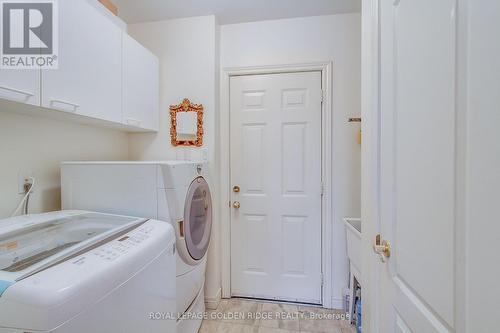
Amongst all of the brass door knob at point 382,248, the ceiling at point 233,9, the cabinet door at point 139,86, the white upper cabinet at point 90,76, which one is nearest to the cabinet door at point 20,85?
the white upper cabinet at point 90,76

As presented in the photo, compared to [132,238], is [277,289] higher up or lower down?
lower down

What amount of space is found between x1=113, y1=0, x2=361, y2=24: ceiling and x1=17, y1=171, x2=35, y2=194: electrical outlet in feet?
4.79

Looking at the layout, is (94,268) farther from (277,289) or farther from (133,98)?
(277,289)

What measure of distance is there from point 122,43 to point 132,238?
1.37 metres

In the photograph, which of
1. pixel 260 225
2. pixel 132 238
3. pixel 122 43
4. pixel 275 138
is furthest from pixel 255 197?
pixel 122 43

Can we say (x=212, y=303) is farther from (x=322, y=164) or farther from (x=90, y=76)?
(x=90, y=76)

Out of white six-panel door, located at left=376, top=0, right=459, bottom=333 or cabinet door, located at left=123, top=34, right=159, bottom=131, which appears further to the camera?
cabinet door, located at left=123, top=34, right=159, bottom=131

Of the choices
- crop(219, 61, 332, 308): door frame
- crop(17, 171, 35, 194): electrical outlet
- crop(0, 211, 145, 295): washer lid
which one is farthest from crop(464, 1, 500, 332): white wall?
crop(17, 171, 35, 194): electrical outlet

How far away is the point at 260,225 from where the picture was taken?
79.6 inches

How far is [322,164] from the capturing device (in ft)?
6.31

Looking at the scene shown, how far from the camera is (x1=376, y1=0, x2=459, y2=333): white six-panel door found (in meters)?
0.56

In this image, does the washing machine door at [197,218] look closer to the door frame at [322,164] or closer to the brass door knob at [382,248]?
the door frame at [322,164]

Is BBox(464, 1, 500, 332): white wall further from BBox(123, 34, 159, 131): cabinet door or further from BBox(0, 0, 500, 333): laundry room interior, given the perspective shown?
BBox(123, 34, 159, 131): cabinet door

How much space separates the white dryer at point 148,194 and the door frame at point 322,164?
0.59m
